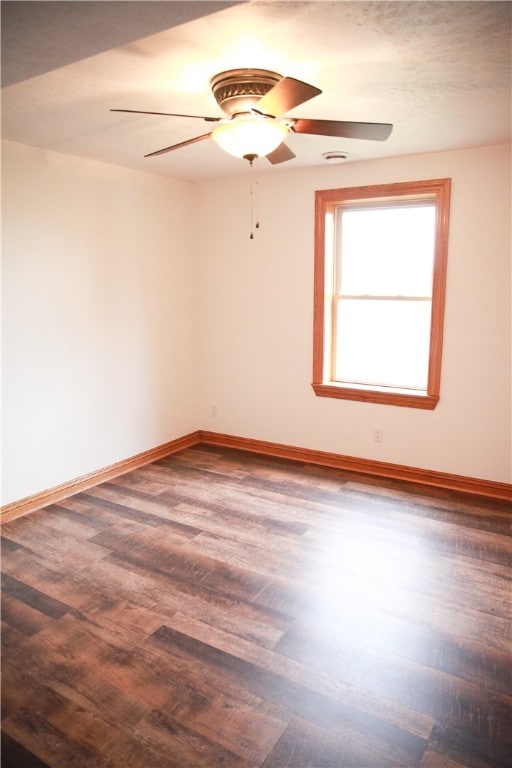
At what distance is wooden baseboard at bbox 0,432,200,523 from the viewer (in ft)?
11.7

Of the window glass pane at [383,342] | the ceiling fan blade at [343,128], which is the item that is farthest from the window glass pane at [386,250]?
the ceiling fan blade at [343,128]

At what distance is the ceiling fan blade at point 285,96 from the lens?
174cm

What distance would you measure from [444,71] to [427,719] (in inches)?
103

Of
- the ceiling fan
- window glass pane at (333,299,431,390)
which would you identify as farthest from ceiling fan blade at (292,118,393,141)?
window glass pane at (333,299,431,390)

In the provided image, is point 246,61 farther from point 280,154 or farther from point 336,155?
point 336,155

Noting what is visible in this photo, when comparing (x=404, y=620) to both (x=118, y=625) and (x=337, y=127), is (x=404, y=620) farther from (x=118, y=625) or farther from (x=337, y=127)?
(x=337, y=127)

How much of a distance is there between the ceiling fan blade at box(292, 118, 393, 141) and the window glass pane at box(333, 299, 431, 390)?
6.74ft

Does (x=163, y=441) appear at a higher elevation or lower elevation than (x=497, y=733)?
higher

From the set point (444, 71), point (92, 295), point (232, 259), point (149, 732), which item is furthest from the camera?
point (232, 259)

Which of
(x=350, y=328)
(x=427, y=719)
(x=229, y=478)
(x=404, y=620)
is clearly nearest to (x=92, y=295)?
(x=229, y=478)

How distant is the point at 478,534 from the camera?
10.8ft

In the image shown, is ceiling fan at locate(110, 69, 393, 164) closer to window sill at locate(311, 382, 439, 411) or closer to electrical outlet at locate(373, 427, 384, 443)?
window sill at locate(311, 382, 439, 411)

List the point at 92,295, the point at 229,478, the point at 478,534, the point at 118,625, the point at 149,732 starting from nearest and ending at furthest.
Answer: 1. the point at 149,732
2. the point at 118,625
3. the point at 478,534
4. the point at 92,295
5. the point at 229,478

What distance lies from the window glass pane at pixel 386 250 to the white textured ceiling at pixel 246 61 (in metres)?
0.83
